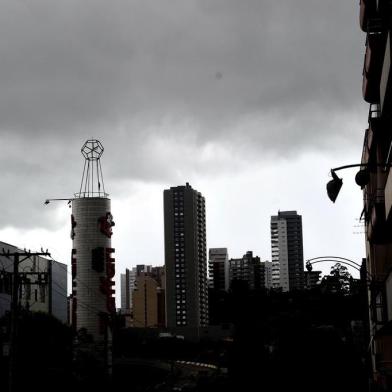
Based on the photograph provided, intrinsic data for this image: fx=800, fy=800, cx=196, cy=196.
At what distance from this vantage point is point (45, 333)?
67625 mm

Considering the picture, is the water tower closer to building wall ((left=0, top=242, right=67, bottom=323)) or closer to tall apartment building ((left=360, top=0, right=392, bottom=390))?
building wall ((left=0, top=242, right=67, bottom=323))

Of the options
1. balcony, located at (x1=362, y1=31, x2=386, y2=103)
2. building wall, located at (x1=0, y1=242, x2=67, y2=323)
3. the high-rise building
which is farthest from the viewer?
building wall, located at (x1=0, y1=242, x2=67, y2=323)

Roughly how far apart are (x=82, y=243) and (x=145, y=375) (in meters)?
43.1

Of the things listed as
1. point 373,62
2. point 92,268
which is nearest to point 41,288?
point 92,268

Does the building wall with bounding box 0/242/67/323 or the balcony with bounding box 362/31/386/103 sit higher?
the balcony with bounding box 362/31/386/103

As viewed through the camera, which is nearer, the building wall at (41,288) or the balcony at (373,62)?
the balcony at (373,62)

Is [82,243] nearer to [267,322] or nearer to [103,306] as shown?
[103,306]

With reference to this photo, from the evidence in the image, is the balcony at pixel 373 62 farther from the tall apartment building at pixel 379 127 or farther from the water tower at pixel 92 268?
the water tower at pixel 92 268

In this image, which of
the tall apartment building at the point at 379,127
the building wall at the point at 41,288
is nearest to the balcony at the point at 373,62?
the tall apartment building at the point at 379,127

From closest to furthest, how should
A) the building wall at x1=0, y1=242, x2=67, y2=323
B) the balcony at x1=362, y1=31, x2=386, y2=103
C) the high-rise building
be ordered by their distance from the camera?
1. the high-rise building
2. the balcony at x1=362, y1=31, x2=386, y2=103
3. the building wall at x1=0, y1=242, x2=67, y2=323

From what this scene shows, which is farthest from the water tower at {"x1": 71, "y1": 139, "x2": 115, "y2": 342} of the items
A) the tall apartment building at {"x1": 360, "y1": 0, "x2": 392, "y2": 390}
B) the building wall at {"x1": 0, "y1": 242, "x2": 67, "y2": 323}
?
the tall apartment building at {"x1": 360, "y1": 0, "x2": 392, "y2": 390}

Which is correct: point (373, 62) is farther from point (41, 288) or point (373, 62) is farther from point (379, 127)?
point (41, 288)

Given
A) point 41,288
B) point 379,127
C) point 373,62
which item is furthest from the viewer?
point 41,288

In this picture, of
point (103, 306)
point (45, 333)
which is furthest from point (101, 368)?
point (45, 333)
